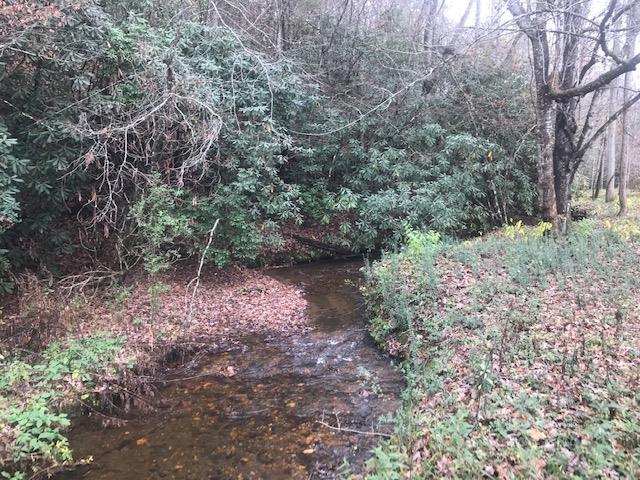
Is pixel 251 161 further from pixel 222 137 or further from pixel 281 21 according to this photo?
pixel 281 21

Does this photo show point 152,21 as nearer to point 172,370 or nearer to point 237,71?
point 237,71

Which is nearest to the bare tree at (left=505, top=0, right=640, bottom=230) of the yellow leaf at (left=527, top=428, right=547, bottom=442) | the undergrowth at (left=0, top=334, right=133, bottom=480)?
the yellow leaf at (left=527, top=428, right=547, bottom=442)

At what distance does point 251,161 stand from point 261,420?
695 centimetres

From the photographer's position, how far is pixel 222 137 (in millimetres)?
10523

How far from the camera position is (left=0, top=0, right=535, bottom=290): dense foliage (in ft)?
24.5

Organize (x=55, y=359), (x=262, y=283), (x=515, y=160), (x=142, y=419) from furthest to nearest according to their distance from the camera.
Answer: (x=515, y=160)
(x=262, y=283)
(x=55, y=359)
(x=142, y=419)

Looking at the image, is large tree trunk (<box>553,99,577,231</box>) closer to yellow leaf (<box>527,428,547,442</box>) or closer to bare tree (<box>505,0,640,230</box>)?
bare tree (<box>505,0,640,230</box>)

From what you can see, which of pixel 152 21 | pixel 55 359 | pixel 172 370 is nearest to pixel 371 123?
pixel 152 21

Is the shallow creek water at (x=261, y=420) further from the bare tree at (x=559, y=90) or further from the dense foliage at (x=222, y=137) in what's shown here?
the bare tree at (x=559, y=90)

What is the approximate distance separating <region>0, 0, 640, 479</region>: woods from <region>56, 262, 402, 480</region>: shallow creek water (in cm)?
58

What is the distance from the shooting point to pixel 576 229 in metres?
10.5

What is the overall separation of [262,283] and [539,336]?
7.42 m

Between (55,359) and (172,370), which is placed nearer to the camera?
(55,359)

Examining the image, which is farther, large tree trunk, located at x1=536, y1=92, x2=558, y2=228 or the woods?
large tree trunk, located at x1=536, y1=92, x2=558, y2=228
